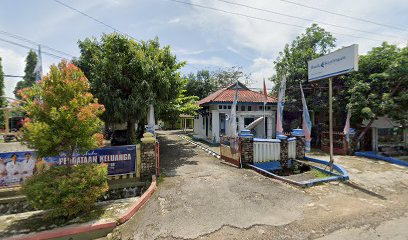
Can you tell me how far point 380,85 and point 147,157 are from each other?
44.7ft

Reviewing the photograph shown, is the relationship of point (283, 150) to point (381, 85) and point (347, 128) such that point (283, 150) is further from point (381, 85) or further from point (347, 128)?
point (381, 85)

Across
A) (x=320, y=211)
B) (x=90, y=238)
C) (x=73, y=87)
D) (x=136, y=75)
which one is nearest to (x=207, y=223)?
(x=90, y=238)

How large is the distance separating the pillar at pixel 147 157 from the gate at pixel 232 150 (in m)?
3.98

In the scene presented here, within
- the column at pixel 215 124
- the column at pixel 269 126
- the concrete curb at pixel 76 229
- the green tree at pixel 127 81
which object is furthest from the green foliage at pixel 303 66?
the concrete curb at pixel 76 229

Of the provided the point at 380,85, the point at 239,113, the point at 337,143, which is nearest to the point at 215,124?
the point at 239,113

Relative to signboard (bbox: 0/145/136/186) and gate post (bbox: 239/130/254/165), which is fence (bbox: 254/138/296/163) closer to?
gate post (bbox: 239/130/254/165)

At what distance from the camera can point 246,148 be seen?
9711 mm

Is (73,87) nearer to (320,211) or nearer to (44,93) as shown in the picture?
(44,93)

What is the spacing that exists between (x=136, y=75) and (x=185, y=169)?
5.31 m

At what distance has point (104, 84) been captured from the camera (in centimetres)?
987

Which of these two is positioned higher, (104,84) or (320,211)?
(104,84)

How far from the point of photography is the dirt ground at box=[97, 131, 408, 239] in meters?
4.54

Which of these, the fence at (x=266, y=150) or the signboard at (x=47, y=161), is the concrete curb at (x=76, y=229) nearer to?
the signboard at (x=47, y=161)

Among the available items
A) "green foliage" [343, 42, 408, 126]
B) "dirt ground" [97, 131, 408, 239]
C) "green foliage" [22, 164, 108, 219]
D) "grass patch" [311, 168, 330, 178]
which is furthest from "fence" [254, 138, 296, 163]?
"green foliage" [22, 164, 108, 219]
